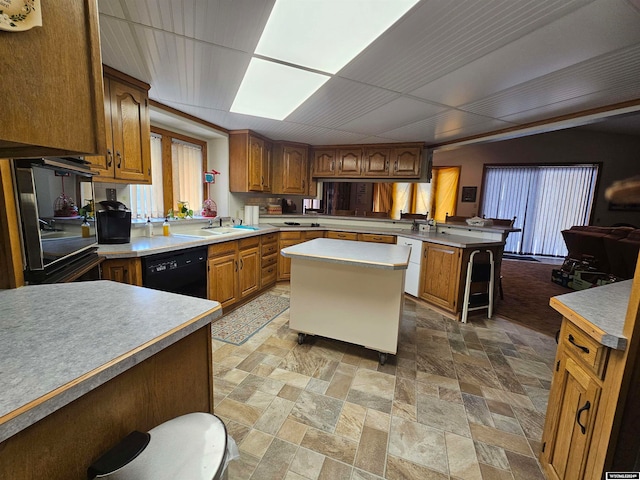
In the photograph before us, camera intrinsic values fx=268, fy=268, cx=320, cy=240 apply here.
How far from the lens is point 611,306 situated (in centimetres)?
120

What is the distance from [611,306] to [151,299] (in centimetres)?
197

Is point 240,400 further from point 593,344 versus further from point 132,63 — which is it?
point 132,63

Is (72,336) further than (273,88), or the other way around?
(273,88)

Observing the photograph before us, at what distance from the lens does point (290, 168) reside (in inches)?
178

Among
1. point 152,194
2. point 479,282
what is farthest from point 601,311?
point 152,194

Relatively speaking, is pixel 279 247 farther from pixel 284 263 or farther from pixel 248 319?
pixel 248 319

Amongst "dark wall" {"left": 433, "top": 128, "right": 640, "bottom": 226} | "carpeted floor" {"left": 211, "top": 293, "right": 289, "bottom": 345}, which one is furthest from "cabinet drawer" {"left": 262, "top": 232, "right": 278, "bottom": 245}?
"dark wall" {"left": 433, "top": 128, "right": 640, "bottom": 226}

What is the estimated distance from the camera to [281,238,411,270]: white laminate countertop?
1.90 m

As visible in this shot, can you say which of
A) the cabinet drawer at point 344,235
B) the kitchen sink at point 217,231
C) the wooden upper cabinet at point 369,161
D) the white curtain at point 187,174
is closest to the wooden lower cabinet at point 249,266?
the kitchen sink at point 217,231

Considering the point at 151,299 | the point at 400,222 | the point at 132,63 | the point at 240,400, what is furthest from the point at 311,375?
the point at 400,222

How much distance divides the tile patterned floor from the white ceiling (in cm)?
228

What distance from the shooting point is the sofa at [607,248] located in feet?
13.3

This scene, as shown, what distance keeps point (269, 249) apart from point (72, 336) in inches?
126

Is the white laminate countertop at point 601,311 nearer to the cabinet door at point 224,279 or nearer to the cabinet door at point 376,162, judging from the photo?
the cabinet door at point 224,279
